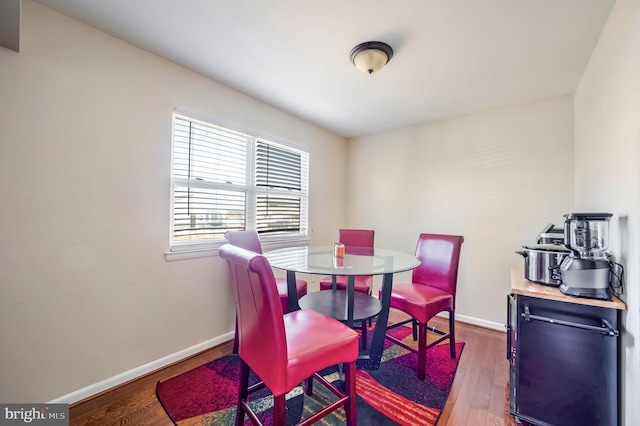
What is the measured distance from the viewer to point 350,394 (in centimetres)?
133

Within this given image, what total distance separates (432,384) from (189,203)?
2380mm

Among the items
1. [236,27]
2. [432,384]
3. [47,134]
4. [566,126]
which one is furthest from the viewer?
[566,126]

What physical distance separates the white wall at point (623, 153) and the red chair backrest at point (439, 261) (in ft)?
3.14

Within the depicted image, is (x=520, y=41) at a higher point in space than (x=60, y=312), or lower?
higher

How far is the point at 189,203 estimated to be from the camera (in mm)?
2281

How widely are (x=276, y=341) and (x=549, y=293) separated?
1496mm

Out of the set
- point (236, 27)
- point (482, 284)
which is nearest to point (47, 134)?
point (236, 27)

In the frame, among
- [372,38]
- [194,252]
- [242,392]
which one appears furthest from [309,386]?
[372,38]

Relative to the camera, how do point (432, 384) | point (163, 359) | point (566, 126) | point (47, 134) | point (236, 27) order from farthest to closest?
point (566, 126)
point (163, 359)
point (432, 384)
point (236, 27)
point (47, 134)

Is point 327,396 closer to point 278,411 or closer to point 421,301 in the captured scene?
point 278,411

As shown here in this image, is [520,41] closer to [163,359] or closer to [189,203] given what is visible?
[189,203]

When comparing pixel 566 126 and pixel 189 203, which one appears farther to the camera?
pixel 566 126

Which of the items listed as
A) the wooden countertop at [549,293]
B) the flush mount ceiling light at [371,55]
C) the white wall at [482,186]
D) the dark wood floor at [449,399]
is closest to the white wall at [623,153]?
the wooden countertop at [549,293]

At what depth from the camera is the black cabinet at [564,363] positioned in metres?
1.32
